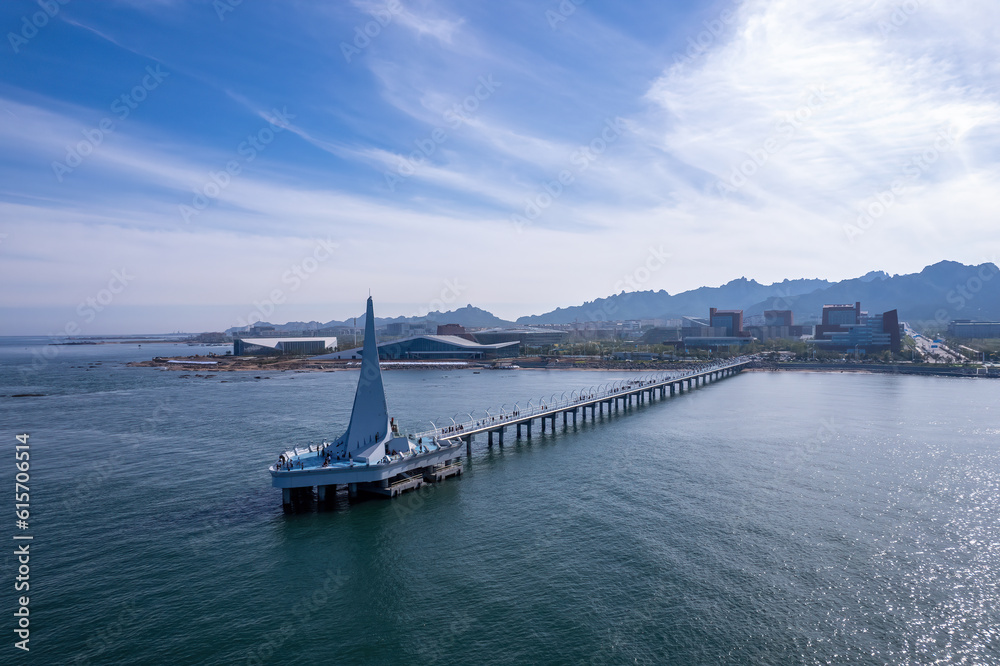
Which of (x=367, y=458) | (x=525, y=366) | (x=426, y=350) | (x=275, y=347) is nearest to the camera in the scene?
(x=367, y=458)

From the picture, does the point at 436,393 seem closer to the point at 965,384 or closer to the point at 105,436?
the point at 105,436

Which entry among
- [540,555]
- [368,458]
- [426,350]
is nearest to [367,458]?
[368,458]

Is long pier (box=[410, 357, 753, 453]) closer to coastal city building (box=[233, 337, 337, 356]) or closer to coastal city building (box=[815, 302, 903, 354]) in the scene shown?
coastal city building (box=[815, 302, 903, 354])

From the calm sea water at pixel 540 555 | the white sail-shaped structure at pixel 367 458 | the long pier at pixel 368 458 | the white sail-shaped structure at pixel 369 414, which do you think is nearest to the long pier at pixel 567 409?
the long pier at pixel 368 458

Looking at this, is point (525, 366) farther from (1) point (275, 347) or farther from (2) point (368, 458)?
(2) point (368, 458)

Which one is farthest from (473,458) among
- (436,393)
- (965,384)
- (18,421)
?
(965,384)

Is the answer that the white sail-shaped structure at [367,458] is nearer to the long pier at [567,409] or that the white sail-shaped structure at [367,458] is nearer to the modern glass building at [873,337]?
the long pier at [567,409]
